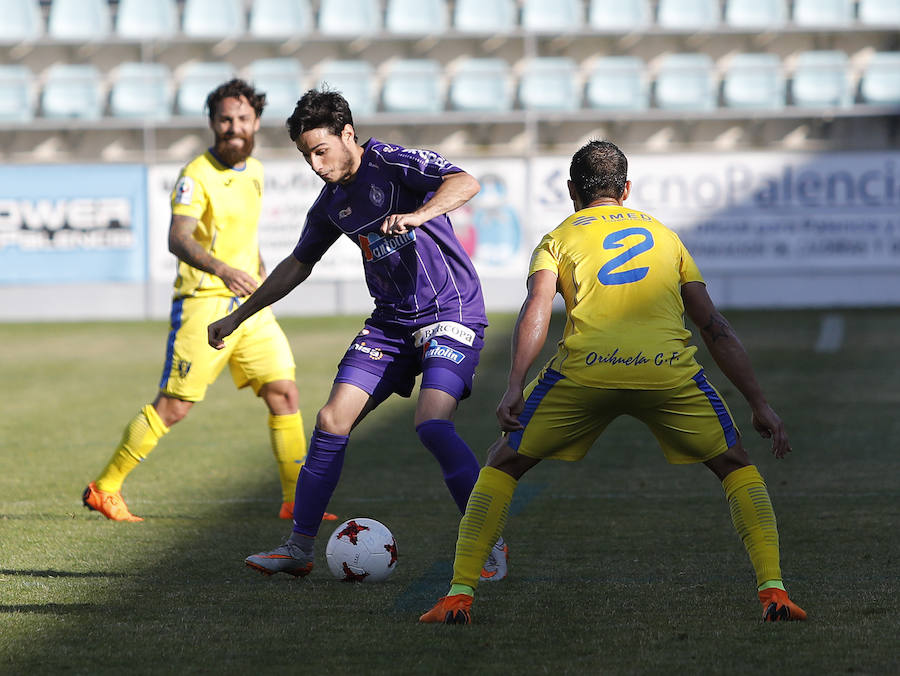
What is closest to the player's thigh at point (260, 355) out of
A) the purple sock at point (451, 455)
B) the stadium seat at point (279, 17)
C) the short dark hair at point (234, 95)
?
the short dark hair at point (234, 95)

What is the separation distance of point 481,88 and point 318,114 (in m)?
18.6

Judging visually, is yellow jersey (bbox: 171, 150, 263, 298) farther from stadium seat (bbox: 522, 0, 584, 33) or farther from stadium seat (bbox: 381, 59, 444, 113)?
stadium seat (bbox: 522, 0, 584, 33)

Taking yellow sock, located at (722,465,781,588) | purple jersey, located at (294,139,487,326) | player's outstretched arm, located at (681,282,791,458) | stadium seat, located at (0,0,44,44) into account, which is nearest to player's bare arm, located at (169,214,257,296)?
purple jersey, located at (294,139,487,326)

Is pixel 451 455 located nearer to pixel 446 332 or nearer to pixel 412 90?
pixel 446 332

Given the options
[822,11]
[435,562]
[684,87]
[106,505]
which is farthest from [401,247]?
[822,11]

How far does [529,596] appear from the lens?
4660mm

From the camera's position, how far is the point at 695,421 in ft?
13.6

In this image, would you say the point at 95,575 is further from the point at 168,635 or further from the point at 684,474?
the point at 684,474

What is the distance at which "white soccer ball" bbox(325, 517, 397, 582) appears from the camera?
494cm

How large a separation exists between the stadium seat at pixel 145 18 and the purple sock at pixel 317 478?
2022 centimetres

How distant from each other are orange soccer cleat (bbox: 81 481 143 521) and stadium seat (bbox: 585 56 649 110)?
1774 cm

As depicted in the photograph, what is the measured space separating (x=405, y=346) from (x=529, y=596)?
1.08 meters

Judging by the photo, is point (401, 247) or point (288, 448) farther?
point (288, 448)

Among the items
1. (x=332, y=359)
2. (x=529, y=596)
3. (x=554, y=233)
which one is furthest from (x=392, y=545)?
(x=332, y=359)
